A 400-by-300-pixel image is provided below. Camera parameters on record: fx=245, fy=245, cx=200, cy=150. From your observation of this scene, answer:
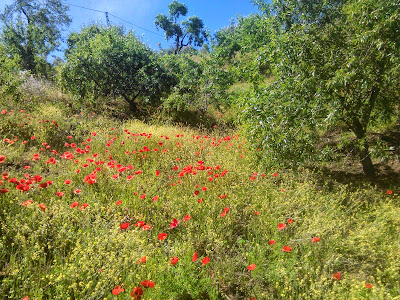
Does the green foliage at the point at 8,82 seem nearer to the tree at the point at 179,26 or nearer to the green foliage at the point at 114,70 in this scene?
the green foliage at the point at 114,70

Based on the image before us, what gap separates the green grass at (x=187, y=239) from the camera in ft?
5.75

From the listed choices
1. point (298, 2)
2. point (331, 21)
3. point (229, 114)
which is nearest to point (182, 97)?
point (229, 114)

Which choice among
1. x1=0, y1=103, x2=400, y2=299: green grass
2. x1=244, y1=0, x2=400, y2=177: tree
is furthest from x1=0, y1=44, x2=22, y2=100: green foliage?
x1=244, y1=0, x2=400, y2=177: tree

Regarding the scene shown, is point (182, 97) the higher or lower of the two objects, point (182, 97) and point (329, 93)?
the higher

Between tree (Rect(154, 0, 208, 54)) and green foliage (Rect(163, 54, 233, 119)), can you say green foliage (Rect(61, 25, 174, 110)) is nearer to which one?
green foliage (Rect(163, 54, 233, 119))

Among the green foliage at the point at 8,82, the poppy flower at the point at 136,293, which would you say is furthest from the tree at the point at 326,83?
the green foliage at the point at 8,82

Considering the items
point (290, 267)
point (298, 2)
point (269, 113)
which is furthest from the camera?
point (298, 2)

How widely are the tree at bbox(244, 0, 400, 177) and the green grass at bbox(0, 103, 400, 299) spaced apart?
0.70 meters

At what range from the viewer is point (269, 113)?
408cm

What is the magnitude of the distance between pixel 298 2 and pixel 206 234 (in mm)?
5355

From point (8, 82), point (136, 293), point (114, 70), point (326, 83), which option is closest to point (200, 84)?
point (114, 70)

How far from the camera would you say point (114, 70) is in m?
7.74

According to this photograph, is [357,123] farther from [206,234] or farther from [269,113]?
[206,234]

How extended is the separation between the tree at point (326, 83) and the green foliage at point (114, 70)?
4819 millimetres
